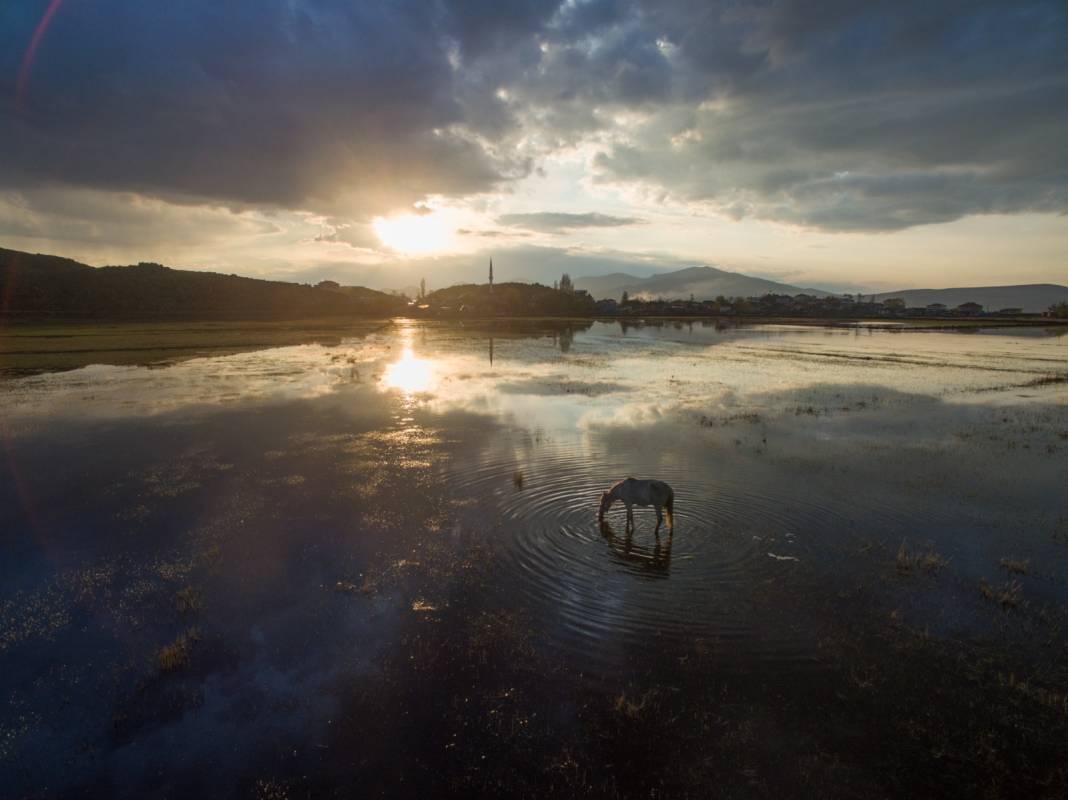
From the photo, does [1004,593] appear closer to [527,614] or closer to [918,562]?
[918,562]

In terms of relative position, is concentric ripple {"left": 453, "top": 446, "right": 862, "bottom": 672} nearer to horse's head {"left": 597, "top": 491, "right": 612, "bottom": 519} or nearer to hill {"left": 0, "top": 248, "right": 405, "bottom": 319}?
horse's head {"left": 597, "top": 491, "right": 612, "bottom": 519}

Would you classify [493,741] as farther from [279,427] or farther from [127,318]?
[127,318]

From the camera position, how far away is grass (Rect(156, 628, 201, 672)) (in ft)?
32.9

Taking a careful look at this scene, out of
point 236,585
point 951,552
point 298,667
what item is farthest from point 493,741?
point 951,552

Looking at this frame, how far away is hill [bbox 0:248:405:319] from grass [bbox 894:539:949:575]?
497 ft

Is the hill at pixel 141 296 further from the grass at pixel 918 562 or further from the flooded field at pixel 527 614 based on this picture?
the grass at pixel 918 562

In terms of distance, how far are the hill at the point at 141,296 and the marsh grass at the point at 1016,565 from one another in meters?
153

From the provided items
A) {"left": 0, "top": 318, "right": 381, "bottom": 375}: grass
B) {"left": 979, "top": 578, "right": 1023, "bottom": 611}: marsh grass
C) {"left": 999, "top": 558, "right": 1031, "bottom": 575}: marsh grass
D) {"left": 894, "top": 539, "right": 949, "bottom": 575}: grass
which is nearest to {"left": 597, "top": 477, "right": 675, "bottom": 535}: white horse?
{"left": 894, "top": 539, "right": 949, "bottom": 575}: grass

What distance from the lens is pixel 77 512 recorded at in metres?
16.9

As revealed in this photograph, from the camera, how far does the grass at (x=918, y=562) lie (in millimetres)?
13469

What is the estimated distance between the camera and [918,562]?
13789mm

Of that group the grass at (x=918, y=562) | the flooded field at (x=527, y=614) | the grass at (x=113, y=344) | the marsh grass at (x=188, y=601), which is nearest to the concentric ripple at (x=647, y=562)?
the flooded field at (x=527, y=614)

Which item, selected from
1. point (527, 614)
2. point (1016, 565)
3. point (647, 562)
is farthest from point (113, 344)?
point (1016, 565)

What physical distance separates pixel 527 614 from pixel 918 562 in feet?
34.4
